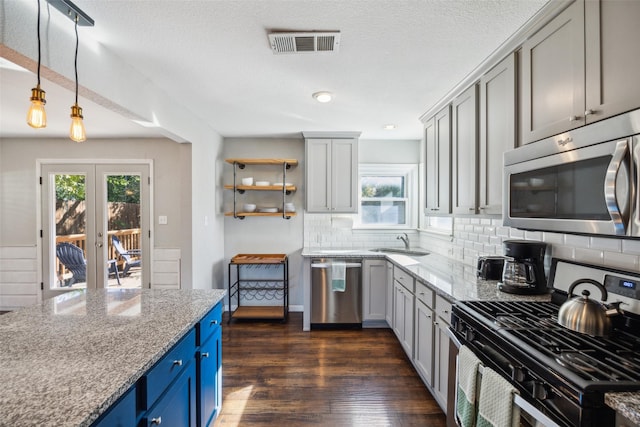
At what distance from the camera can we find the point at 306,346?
313 cm

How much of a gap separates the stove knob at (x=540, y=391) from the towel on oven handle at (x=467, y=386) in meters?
0.30

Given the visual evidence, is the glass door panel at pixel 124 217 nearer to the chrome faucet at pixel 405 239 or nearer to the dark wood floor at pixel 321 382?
the dark wood floor at pixel 321 382

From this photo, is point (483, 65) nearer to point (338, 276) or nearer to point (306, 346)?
point (338, 276)

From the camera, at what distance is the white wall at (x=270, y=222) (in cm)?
418

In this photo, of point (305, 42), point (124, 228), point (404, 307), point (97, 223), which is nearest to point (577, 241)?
point (404, 307)

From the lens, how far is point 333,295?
11.7ft

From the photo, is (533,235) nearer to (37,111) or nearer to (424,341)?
(424,341)

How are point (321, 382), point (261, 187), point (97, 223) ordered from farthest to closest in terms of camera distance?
point (97, 223), point (261, 187), point (321, 382)

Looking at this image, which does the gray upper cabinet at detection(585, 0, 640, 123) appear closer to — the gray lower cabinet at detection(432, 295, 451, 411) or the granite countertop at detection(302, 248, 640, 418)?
the granite countertop at detection(302, 248, 640, 418)

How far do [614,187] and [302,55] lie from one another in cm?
170

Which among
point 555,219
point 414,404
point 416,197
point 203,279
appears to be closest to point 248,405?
point 414,404

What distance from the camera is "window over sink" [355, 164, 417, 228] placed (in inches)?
167

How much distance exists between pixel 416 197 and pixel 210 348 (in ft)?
10.8

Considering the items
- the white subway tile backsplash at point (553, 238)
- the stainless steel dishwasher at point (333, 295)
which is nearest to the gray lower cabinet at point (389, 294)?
the stainless steel dishwasher at point (333, 295)
